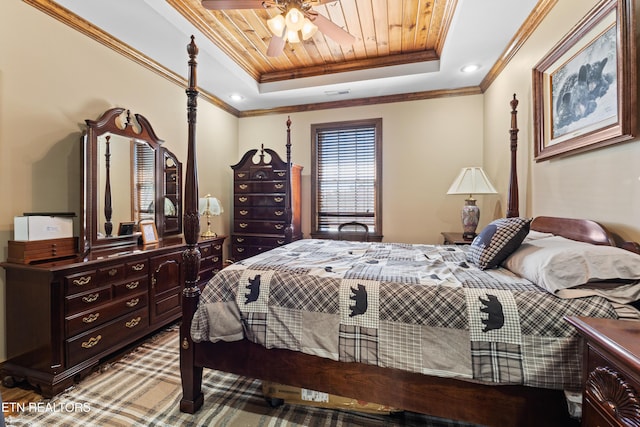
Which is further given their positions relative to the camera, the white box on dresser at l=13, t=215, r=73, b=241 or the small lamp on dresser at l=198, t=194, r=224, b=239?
the small lamp on dresser at l=198, t=194, r=224, b=239

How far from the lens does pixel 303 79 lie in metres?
3.80

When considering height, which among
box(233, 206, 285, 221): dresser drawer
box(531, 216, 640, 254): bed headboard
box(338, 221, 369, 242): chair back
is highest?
box(233, 206, 285, 221): dresser drawer

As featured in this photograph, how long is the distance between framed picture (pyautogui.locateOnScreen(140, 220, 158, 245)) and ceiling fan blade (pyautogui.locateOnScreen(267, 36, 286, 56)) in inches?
79.6

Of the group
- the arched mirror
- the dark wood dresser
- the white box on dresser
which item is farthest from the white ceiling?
the dark wood dresser

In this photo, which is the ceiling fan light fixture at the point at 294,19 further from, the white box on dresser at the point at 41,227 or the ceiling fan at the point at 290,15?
the white box on dresser at the point at 41,227

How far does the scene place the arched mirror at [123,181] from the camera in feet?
7.57

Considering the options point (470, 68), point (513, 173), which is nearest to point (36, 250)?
point (513, 173)

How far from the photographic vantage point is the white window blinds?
419 cm

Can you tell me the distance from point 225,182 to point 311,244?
2357 millimetres

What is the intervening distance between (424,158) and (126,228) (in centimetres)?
361

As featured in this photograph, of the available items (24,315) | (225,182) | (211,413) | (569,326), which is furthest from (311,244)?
(225,182)

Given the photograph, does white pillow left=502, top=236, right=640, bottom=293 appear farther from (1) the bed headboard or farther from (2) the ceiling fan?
(2) the ceiling fan

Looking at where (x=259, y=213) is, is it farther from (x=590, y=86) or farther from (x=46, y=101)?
(x=590, y=86)

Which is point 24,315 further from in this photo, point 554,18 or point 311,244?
point 554,18
